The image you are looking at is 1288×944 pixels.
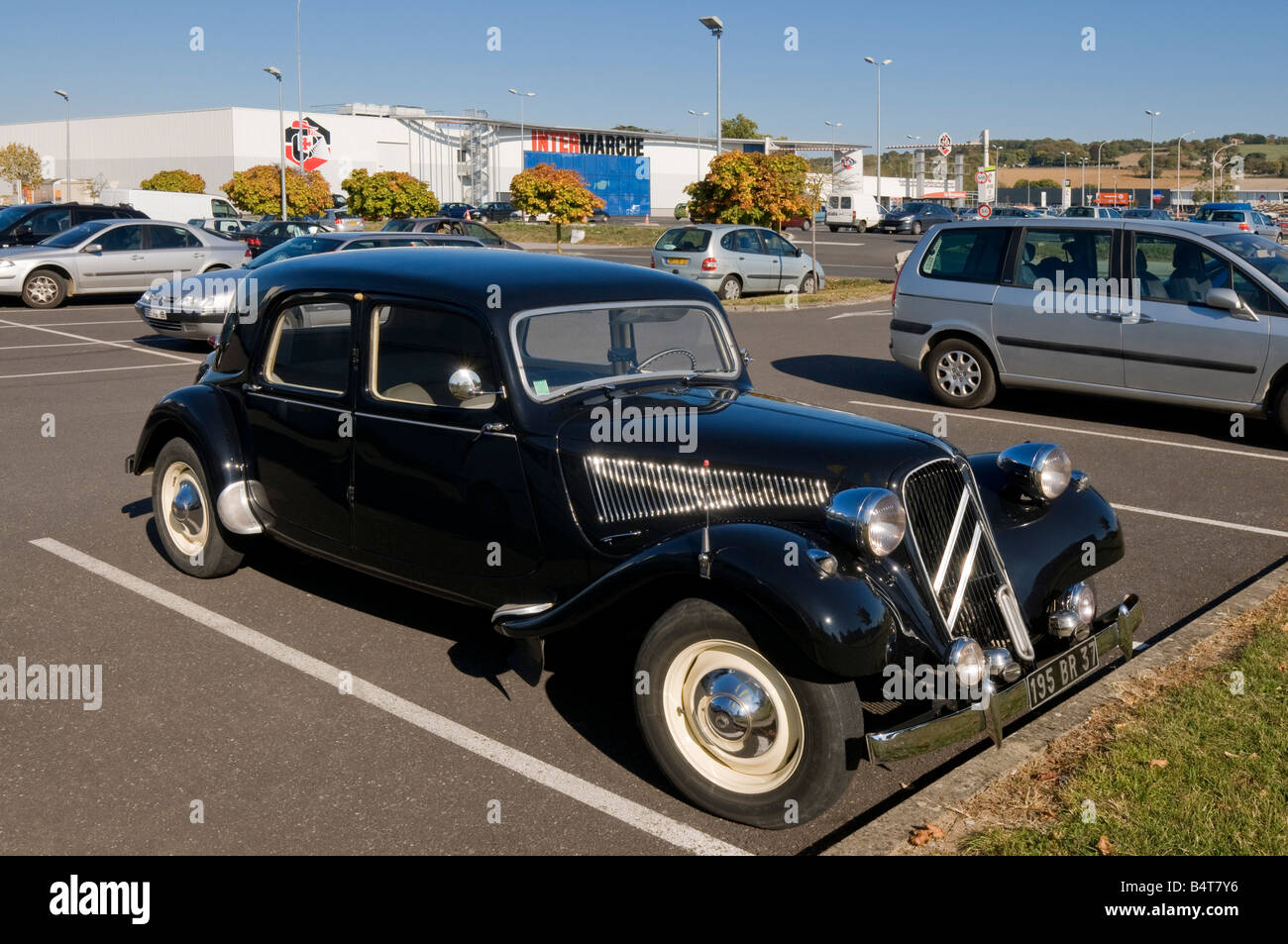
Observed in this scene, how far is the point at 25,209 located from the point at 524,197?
52.7 ft

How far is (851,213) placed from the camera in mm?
64312

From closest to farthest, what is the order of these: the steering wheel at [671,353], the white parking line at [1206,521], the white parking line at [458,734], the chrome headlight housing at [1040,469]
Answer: the white parking line at [458,734], the chrome headlight housing at [1040,469], the steering wheel at [671,353], the white parking line at [1206,521]

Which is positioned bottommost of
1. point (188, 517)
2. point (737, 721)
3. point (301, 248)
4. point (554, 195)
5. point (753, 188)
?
point (737, 721)

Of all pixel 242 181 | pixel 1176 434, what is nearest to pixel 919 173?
pixel 242 181

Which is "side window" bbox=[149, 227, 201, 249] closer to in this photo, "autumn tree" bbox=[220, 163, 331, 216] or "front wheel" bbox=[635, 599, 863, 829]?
"front wheel" bbox=[635, 599, 863, 829]

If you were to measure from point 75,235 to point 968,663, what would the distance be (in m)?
21.6

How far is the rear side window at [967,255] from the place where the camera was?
11.1m

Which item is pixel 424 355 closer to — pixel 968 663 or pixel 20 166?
pixel 968 663

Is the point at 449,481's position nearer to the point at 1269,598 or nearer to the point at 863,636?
the point at 863,636

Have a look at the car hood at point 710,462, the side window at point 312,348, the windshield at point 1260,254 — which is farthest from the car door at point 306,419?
the windshield at point 1260,254

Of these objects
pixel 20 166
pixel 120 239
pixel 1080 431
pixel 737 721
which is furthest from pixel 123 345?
pixel 20 166

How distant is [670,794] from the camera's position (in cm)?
404

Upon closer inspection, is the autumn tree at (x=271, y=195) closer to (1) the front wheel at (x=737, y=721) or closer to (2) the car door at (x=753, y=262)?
(2) the car door at (x=753, y=262)

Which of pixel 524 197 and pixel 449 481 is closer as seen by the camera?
pixel 449 481
